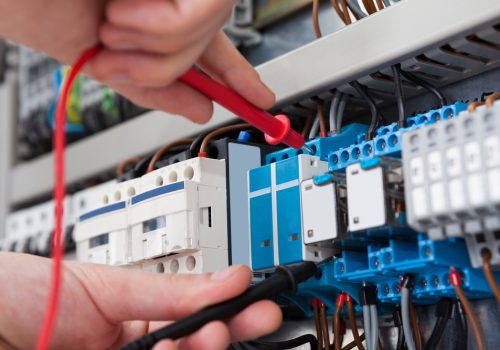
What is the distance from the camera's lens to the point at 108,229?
101cm

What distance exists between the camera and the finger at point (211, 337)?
0.66 metres

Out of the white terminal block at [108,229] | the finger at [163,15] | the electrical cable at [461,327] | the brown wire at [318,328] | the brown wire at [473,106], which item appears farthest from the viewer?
the white terminal block at [108,229]

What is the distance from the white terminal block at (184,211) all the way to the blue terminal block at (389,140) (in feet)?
0.56

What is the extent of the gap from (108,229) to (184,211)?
0.19 meters

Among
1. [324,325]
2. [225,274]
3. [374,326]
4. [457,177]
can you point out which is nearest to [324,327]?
[324,325]

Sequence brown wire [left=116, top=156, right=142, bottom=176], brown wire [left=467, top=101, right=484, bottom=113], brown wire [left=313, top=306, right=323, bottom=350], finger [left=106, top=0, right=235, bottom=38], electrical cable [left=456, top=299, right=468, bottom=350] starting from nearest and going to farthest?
finger [left=106, top=0, right=235, bottom=38], brown wire [left=467, top=101, right=484, bottom=113], electrical cable [left=456, top=299, right=468, bottom=350], brown wire [left=313, top=306, right=323, bottom=350], brown wire [left=116, top=156, right=142, bottom=176]

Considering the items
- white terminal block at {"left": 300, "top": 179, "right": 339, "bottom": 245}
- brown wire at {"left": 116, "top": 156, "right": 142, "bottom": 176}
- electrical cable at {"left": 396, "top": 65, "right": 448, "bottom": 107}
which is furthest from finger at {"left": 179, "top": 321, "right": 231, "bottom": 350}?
brown wire at {"left": 116, "top": 156, "right": 142, "bottom": 176}

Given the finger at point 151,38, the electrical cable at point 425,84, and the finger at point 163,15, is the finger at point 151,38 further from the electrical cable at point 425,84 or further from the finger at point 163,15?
the electrical cable at point 425,84

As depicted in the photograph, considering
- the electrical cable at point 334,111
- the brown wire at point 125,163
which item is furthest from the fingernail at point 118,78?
the brown wire at point 125,163

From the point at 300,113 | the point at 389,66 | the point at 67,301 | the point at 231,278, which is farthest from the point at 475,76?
the point at 67,301

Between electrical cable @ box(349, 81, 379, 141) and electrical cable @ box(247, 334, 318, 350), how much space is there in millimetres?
278

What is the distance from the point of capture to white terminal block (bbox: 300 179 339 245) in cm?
77

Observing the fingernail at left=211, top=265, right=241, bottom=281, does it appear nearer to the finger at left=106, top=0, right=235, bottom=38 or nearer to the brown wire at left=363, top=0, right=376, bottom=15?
the finger at left=106, top=0, right=235, bottom=38

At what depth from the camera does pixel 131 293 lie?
2.58ft
